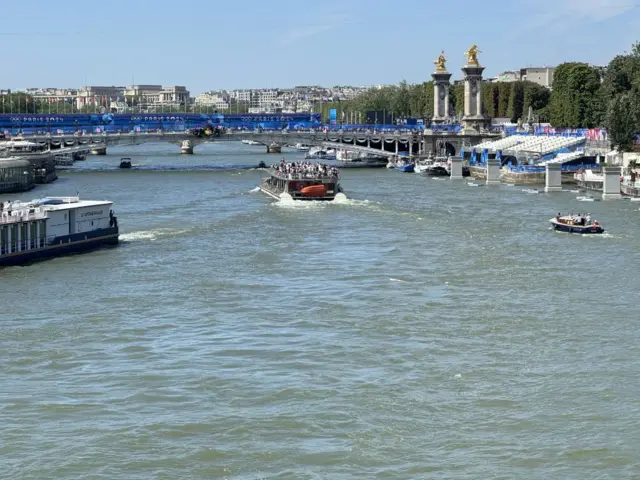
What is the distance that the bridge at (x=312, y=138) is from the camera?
244ft

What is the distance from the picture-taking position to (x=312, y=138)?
75.8 meters

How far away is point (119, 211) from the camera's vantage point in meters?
42.7

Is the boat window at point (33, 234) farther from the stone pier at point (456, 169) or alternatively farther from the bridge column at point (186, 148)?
the bridge column at point (186, 148)

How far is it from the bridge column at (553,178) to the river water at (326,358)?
1628cm

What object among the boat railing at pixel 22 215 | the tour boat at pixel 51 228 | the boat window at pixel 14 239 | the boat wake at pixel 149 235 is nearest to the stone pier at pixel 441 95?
the boat wake at pixel 149 235

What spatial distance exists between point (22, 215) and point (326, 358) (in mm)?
12671

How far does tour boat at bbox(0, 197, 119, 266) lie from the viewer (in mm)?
28609

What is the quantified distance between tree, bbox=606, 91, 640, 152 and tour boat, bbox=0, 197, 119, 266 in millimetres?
27136

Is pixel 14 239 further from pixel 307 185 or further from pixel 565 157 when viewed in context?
pixel 565 157

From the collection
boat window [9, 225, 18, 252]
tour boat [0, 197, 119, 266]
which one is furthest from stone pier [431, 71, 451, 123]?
boat window [9, 225, 18, 252]

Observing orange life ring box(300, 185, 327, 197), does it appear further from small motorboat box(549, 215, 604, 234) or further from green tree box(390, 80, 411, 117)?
green tree box(390, 80, 411, 117)

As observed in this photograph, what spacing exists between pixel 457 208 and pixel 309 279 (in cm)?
1695

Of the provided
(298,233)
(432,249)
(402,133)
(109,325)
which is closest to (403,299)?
(109,325)

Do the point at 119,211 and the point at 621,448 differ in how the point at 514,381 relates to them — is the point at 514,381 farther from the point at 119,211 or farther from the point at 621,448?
the point at 119,211
